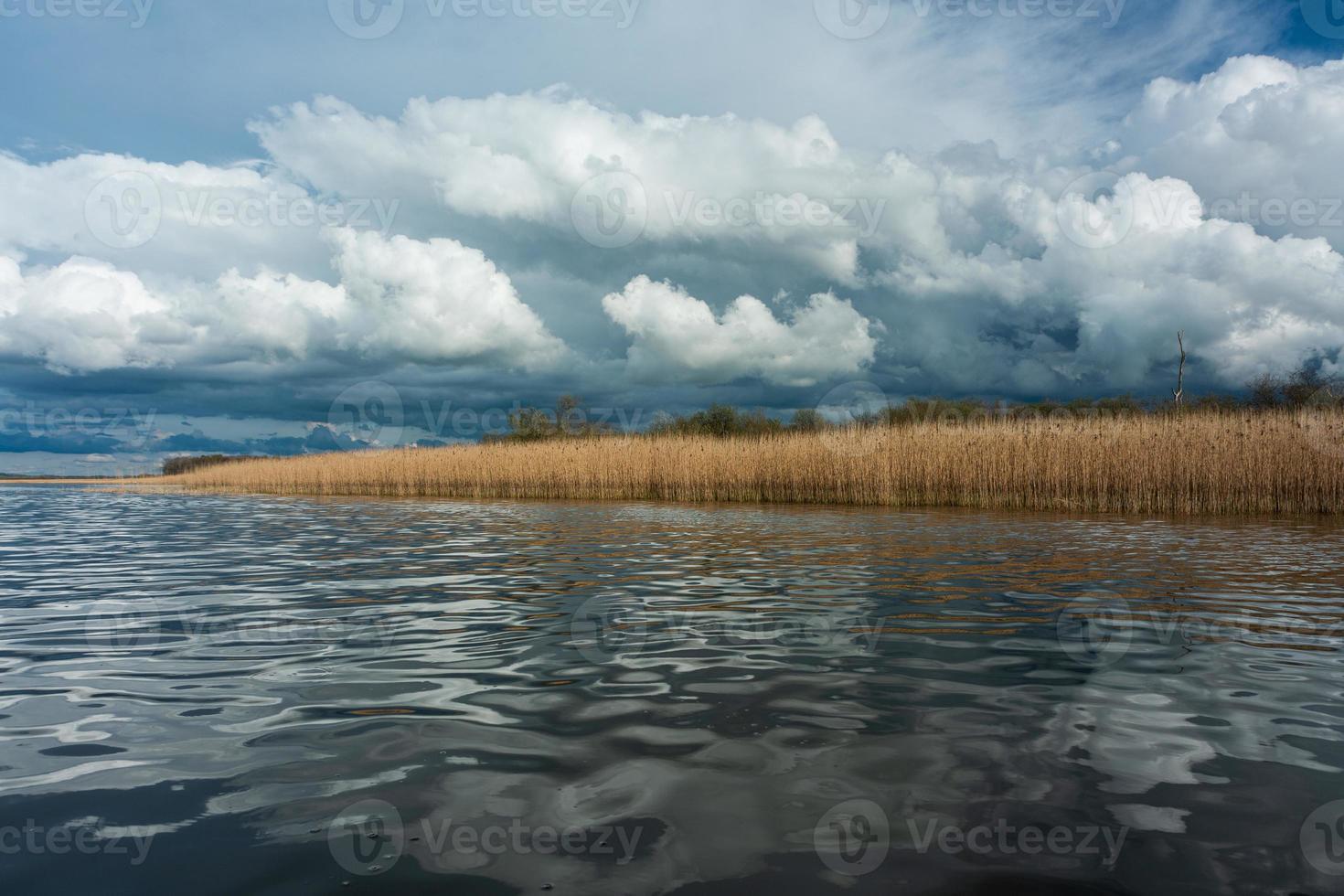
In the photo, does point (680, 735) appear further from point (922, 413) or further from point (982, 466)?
point (922, 413)

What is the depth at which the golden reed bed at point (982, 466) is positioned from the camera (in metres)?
15.8

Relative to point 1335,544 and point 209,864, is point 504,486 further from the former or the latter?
point 209,864

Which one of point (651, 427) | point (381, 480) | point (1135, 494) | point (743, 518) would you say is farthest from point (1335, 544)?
point (381, 480)

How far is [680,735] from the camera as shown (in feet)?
10.9

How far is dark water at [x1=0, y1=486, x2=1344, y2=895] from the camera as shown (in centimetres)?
231

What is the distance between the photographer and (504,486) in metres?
26.6

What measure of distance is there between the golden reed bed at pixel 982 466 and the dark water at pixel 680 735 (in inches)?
409

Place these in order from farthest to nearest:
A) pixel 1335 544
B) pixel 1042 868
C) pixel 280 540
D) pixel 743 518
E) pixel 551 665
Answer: pixel 743 518
pixel 280 540
pixel 1335 544
pixel 551 665
pixel 1042 868

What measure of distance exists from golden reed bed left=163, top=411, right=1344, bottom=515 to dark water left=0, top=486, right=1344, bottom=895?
1039 cm

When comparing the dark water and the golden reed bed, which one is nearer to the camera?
the dark water

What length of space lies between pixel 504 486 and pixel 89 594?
63.8ft

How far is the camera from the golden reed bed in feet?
51.8

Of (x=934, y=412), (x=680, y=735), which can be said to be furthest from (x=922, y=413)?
(x=680, y=735)

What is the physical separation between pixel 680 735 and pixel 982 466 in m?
16.6
